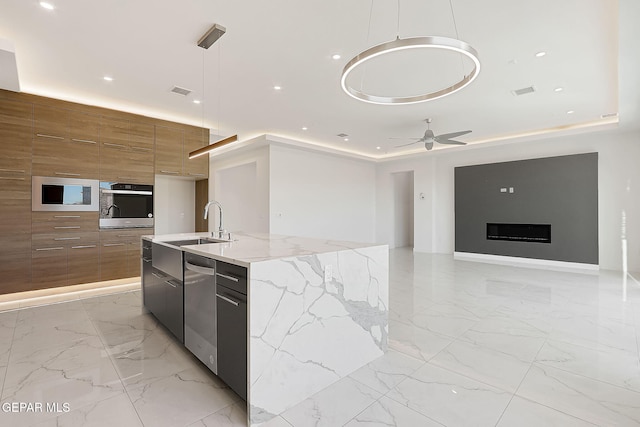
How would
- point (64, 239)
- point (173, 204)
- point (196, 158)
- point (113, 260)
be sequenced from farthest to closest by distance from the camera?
point (173, 204) → point (196, 158) → point (113, 260) → point (64, 239)

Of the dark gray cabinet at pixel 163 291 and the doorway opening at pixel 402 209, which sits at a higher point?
the doorway opening at pixel 402 209

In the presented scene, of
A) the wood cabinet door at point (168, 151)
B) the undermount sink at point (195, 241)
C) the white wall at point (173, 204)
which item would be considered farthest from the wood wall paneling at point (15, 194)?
the undermount sink at point (195, 241)

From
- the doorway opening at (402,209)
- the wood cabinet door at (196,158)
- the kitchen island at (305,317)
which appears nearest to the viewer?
the kitchen island at (305,317)

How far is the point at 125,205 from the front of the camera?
4.97m

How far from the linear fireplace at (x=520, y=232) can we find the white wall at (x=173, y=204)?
712cm

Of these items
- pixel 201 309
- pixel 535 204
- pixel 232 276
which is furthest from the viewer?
pixel 535 204

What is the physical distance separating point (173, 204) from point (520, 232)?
790cm

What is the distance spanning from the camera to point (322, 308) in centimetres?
205

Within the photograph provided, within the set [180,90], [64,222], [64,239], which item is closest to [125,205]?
[64,222]

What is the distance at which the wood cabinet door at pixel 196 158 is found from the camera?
5.69 meters

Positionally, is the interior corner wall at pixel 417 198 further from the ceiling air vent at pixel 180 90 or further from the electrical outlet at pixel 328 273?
the electrical outlet at pixel 328 273

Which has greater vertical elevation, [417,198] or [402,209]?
[417,198]

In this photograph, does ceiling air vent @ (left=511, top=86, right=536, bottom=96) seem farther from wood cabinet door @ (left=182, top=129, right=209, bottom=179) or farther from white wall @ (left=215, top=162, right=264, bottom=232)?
white wall @ (left=215, top=162, right=264, bottom=232)

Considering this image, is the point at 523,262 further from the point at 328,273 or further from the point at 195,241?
the point at 195,241
